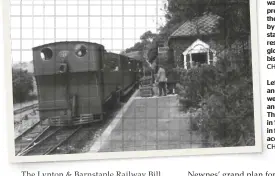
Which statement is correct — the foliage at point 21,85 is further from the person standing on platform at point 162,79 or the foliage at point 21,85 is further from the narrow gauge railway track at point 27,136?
the person standing on platform at point 162,79

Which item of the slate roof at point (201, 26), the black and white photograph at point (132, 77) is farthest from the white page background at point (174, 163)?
the slate roof at point (201, 26)

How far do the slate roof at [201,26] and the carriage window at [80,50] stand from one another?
0.27 m

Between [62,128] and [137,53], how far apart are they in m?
0.30

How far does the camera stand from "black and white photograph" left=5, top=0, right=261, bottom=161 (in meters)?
0.94

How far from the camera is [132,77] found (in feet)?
3.21

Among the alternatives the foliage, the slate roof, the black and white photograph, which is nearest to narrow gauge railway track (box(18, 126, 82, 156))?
the black and white photograph

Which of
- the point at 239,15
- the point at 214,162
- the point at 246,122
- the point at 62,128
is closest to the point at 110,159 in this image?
the point at 62,128

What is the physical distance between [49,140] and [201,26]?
0.55 metres

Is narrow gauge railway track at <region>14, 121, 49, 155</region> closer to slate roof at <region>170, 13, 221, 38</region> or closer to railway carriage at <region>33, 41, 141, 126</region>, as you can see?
railway carriage at <region>33, 41, 141, 126</region>

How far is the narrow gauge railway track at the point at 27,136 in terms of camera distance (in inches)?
37.1

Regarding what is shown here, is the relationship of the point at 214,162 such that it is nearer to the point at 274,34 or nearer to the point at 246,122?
the point at 246,122

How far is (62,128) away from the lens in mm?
962

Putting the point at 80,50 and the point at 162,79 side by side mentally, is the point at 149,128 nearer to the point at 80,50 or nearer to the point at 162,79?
the point at 162,79

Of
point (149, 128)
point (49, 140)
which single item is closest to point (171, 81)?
point (149, 128)
